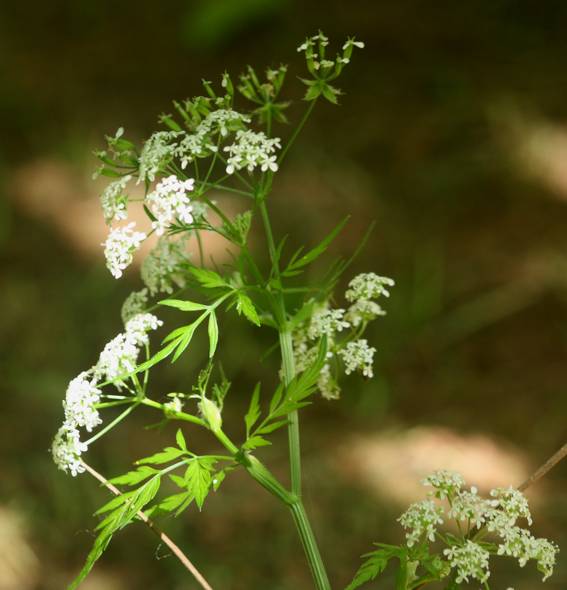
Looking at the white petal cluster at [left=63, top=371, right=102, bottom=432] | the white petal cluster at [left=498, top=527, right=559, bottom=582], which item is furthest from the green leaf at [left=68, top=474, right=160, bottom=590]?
the white petal cluster at [left=498, top=527, right=559, bottom=582]

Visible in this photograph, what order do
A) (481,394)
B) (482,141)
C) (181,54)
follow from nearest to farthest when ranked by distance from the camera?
(481,394)
(482,141)
(181,54)

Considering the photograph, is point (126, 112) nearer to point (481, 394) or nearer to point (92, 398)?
point (481, 394)

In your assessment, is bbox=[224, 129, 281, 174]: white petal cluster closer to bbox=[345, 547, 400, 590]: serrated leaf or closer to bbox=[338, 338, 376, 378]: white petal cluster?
bbox=[338, 338, 376, 378]: white petal cluster

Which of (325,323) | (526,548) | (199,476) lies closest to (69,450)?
(199,476)

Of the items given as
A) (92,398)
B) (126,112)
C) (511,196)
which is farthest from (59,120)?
(92,398)

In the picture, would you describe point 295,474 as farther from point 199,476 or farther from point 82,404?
point 82,404
